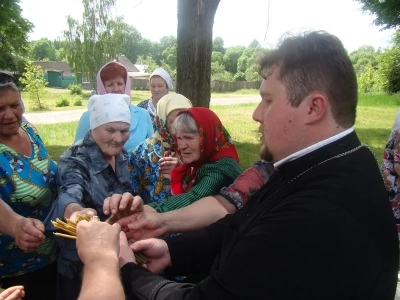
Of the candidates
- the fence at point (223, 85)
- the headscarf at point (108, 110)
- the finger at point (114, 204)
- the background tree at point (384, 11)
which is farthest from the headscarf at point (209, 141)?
the fence at point (223, 85)

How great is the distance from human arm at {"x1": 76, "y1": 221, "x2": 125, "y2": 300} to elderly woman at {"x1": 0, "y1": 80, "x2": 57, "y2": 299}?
92 centimetres

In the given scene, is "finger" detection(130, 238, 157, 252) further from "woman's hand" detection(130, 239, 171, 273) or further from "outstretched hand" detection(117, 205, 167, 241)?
"outstretched hand" detection(117, 205, 167, 241)

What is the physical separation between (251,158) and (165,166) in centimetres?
581

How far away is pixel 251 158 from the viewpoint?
8.55 m

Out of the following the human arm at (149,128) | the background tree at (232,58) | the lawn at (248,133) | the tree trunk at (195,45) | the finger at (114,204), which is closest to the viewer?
the finger at (114,204)

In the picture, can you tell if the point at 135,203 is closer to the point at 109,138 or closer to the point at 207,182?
the point at 207,182

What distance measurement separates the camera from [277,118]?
135 centimetres

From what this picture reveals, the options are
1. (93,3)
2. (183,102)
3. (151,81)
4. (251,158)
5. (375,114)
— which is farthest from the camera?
(93,3)

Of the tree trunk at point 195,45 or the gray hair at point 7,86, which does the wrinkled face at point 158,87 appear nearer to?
the tree trunk at point 195,45

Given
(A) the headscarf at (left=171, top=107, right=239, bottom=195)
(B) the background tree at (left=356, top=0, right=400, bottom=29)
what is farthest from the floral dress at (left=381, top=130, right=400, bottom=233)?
(B) the background tree at (left=356, top=0, right=400, bottom=29)

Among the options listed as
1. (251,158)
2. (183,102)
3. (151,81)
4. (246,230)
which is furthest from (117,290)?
(251,158)

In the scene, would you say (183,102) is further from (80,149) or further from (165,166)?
(80,149)

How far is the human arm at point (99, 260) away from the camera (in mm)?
1308

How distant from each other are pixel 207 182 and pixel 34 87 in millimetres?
23362
